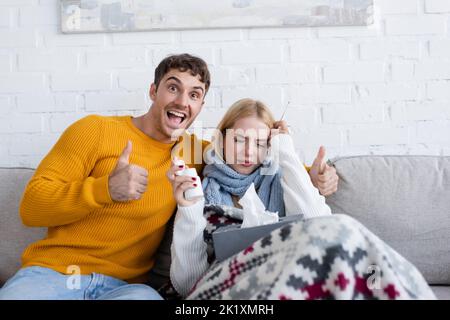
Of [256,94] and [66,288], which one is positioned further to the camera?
[256,94]

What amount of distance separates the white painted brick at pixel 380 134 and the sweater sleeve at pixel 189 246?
0.83 meters

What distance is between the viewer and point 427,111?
1938mm

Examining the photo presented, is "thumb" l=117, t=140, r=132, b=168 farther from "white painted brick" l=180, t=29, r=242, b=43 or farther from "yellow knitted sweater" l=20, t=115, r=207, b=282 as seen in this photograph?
"white painted brick" l=180, t=29, r=242, b=43

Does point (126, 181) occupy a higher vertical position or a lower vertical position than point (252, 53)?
lower

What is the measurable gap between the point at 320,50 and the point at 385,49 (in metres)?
0.25

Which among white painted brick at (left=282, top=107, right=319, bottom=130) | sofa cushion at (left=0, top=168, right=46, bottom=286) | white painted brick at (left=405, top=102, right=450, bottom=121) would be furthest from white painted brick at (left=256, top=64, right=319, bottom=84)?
sofa cushion at (left=0, top=168, right=46, bottom=286)

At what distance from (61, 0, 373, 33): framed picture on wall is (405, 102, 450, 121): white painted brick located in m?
0.41

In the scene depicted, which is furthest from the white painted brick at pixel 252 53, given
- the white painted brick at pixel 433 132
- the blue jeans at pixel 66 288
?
the blue jeans at pixel 66 288

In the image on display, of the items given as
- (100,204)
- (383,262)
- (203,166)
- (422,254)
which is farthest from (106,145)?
(422,254)

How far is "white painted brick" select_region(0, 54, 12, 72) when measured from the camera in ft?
6.30

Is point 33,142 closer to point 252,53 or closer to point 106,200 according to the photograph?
point 106,200

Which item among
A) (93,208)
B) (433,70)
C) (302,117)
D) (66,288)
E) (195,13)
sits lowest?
(66,288)

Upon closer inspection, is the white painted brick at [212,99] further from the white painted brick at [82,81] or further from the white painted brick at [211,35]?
the white painted brick at [82,81]

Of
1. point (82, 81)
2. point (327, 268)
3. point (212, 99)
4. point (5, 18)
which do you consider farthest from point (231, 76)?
point (327, 268)
